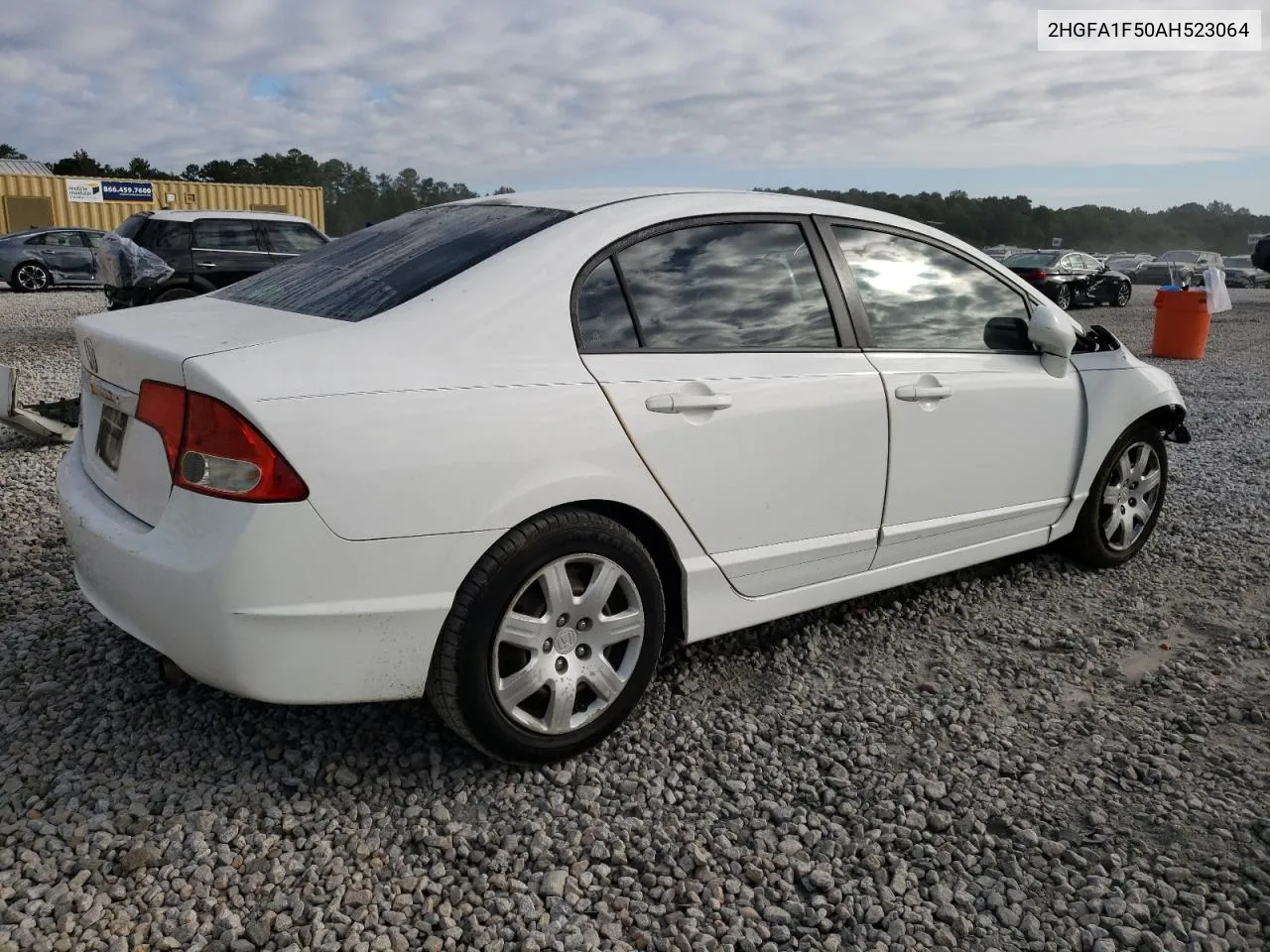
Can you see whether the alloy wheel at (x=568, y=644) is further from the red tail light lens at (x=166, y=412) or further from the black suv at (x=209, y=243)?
the black suv at (x=209, y=243)

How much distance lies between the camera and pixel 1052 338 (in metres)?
3.78

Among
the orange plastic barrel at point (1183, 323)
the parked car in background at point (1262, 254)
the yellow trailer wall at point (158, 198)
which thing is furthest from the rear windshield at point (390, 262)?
the yellow trailer wall at point (158, 198)

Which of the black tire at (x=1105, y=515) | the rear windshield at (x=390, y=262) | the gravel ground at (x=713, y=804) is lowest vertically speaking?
the gravel ground at (x=713, y=804)

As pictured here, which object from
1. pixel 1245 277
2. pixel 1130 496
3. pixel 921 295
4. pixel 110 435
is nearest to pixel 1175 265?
pixel 1245 277

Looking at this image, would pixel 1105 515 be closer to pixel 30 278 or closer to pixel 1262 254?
pixel 1262 254

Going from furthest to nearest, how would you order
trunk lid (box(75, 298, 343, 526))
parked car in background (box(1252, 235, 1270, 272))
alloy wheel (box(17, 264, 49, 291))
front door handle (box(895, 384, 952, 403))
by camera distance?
1. alloy wheel (box(17, 264, 49, 291))
2. parked car in background (box(1252, 235, 1270, 272))
3. front door handle (box(895, 384, 952, 403))
4. trunk lid (box(75, 298, 343, 526))

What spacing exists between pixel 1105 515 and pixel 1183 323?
1059cm

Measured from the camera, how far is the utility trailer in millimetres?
5436

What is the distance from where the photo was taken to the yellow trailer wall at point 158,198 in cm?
3306

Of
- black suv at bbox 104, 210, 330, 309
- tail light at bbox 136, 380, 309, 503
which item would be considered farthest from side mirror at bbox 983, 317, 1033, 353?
black suv at bbox 104, 210, 330, 309

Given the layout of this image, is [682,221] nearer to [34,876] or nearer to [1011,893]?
[1011,893]

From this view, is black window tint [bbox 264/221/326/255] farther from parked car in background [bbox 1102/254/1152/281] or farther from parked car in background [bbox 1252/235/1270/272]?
parked car in background [bbox 1102/254/1152/281]

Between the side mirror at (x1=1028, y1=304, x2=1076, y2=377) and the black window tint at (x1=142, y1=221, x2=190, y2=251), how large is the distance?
11944 mm

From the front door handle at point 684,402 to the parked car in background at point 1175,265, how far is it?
36.3m
